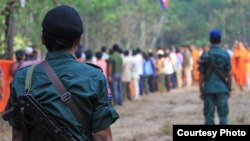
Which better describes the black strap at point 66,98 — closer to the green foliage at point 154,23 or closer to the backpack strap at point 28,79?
the backpack strap at point 28,79

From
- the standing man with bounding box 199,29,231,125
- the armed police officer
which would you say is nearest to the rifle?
the armed police officer

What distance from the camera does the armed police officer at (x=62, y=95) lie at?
8.96 ft

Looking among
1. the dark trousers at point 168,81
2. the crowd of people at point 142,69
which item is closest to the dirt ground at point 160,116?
the crowd of people at point 142,69

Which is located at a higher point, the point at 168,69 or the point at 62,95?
the point at 62,95

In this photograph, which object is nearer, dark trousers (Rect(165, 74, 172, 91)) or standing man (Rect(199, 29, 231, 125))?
standing man (Rect(199, 29, 231, 125))

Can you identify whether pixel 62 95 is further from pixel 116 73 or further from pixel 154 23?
pixel 154 23

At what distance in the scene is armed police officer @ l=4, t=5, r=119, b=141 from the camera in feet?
8.96

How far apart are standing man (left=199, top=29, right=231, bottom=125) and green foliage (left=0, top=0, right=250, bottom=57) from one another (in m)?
11.2

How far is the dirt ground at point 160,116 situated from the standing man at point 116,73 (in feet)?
1.13

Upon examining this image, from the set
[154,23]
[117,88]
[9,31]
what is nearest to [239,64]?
[117,88]

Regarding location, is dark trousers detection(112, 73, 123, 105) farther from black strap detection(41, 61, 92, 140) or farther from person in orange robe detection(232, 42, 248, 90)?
black strap detection(41, 61, 92, 140)

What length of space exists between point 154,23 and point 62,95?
31886 millimetres

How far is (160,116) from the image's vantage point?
482 inches

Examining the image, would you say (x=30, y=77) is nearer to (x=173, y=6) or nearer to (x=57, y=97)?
(x=57, y=97)
